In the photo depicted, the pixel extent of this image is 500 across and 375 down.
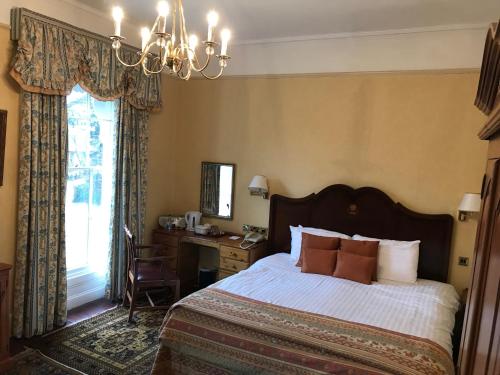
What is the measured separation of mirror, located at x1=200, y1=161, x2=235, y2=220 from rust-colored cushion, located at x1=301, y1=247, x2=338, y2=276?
136cm

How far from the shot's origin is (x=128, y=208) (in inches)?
165

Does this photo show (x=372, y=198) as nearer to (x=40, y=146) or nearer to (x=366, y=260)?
(x=366, y=260)

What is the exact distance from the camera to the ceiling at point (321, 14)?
311cm

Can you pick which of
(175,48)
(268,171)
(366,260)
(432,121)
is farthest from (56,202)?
(432,121)

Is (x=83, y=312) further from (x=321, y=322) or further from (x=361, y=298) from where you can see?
(x=361, y=298)

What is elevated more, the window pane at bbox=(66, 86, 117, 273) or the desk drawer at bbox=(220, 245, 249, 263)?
the window pane at bbox=(66, 86, 117, 273)

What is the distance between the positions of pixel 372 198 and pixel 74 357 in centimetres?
308

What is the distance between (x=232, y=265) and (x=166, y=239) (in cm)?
90

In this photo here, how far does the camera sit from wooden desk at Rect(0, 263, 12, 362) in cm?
277

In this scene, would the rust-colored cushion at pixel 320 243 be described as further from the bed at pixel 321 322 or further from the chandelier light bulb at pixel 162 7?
the chandelier light bulb at pixel 162 7

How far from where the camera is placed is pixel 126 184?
414cm

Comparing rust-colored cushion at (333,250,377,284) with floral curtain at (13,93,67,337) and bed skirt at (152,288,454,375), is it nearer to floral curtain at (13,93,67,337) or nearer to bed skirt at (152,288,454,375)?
bed skirt at (152,288,454,375)

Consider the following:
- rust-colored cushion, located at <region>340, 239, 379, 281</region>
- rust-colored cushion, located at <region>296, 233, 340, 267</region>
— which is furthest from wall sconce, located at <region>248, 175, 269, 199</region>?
rust-colored cushion, located at <region>340, 239, 379, 281</region>

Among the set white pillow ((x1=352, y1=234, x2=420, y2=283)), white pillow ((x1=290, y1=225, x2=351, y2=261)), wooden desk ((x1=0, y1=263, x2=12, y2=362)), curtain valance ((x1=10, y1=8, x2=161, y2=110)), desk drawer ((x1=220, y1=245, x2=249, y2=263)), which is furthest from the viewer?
desk drawer ((x1=220, y1=245, x2=249, y2=263))
